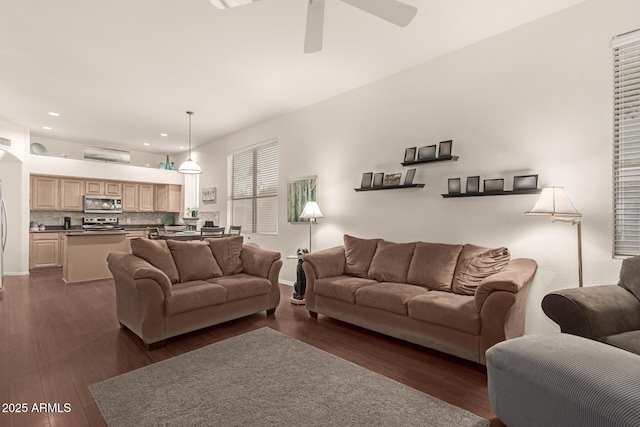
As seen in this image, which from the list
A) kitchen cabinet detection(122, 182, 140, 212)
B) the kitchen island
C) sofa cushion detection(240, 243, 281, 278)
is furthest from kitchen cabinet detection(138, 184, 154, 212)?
sofa cushion detection(240, 243, 281, 278)

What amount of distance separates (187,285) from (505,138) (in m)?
3.62

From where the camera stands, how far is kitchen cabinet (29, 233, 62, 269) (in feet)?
22.5

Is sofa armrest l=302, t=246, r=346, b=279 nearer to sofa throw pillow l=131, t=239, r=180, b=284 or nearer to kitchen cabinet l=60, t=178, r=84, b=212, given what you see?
sofa throw pillow l=131, t=239, r=180, b=284

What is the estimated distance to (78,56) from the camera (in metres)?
3.64

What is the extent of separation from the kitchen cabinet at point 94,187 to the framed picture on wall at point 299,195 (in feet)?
17.9

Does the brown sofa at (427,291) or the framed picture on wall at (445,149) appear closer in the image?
the brown sofa at (427,291)

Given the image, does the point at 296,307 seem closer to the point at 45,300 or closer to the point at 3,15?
the point at 45,300

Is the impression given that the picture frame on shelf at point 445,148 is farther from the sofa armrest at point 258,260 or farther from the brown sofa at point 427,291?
the sofa armrest at point 258,260

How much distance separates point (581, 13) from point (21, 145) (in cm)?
917

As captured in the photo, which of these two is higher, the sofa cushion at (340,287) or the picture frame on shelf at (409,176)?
the picture frame on shelf at (409,176)

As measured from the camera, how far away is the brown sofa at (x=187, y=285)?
9.30 feet

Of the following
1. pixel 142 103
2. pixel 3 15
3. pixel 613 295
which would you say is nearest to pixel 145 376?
pixel 613 295

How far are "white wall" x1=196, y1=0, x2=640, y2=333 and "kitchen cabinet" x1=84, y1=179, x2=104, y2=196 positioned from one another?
21.0 ft

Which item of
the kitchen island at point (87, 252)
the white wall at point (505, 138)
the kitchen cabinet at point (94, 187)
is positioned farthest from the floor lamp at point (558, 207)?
the kitchen cabinet at point (94, 187)
